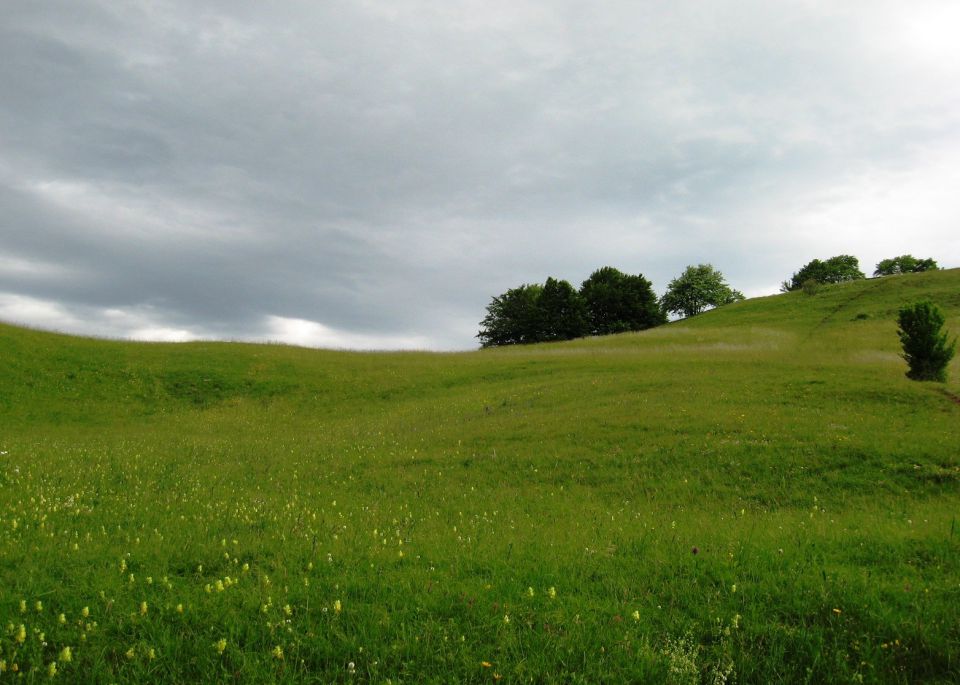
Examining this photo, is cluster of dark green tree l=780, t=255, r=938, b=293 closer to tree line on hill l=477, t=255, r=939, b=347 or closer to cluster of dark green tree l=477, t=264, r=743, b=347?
tree line on hill l=477, t=255, r=939, b=347

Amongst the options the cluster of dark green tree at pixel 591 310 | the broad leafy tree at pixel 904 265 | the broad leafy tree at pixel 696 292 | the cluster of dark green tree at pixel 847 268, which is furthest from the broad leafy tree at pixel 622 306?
the broad leafy tree at pixel 904 265

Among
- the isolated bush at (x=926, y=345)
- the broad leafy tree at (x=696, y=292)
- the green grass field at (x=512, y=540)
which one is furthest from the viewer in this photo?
the broad leafy tree at (x=696, y=292)

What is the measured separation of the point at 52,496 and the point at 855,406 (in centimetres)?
2522

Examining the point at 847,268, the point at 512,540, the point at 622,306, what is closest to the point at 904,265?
the point at 847,268

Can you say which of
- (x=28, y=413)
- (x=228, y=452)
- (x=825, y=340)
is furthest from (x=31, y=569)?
(x=825, y=340)

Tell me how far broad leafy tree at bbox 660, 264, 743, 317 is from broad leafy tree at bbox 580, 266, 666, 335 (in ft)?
68.1

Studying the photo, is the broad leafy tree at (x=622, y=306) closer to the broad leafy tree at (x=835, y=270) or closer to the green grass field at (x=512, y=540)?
the broad leafy tree at (x=835, y=270)

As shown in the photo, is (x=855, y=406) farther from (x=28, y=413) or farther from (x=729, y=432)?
(x=28, y=413)

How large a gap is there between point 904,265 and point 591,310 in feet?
249

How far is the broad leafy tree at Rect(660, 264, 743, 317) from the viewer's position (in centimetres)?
11612

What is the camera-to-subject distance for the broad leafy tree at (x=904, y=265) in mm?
116150

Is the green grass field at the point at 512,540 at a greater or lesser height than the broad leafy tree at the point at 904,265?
lesser

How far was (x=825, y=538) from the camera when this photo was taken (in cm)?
922

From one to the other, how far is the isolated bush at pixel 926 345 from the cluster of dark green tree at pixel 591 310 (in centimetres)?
6458
